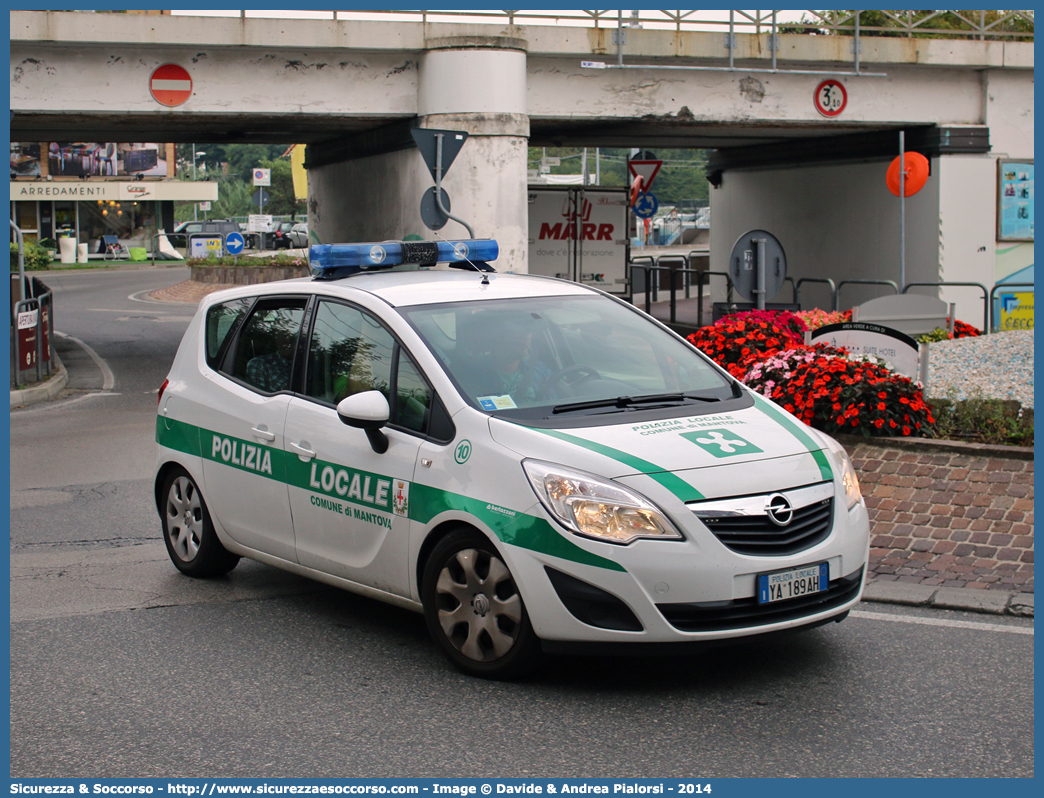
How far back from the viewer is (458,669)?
5008 millimetres

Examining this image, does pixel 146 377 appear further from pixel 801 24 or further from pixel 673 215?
pixel 673 215

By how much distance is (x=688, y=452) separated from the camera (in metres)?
4.71

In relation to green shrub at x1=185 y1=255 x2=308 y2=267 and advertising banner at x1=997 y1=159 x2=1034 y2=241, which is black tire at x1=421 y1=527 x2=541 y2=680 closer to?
advertising banner at x1=997 y1=159 x2=1034 y2=241

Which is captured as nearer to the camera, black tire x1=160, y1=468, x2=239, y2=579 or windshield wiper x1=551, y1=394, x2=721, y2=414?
windshield wiper x1=551, y1=394, x2=721, y2=414

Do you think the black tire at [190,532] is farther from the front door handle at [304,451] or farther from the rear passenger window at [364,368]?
the rear passenger window at [364,368]

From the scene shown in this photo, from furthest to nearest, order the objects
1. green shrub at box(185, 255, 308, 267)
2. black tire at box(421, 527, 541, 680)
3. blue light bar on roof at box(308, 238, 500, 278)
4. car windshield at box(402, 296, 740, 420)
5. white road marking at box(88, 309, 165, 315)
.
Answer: green shrub at box(185, 255, 308, 267)
white road marking at box(88, 309, 165, 315)
blue light bar on roof at box(308, 238, 500, 278)
car windshield at box(402, 296, 740, 420)
black tire at box(421, 527, 541, 680)

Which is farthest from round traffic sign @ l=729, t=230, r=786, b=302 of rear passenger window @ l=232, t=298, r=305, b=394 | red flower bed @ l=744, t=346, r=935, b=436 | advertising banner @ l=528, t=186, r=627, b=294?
advertising banner @ l=528, t=186, r=627, b=294

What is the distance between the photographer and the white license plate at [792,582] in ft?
15.0

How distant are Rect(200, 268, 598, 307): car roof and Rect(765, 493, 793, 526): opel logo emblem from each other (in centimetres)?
179

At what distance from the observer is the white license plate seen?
4559mm

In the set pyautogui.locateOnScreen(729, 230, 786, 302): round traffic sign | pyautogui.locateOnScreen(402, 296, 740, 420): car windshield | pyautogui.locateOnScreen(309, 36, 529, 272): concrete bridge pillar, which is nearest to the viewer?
pyautogui.locateOnScreen(402, 296, 740, 420): car windshield

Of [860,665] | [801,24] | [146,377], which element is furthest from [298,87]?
[860,665]

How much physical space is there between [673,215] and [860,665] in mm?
90939

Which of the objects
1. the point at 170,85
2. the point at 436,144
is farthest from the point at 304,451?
A: the point at 170,85
